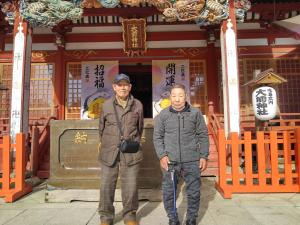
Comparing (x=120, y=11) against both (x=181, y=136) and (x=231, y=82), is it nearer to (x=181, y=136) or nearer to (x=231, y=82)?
(x=231, y=82)

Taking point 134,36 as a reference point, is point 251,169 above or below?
below

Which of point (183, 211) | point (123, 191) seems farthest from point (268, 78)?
point (123, 191)

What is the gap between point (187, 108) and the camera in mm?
3428

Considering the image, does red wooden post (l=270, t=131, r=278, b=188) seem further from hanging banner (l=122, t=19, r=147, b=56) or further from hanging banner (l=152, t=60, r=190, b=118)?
hanging banner (l=122, t=19, r=147, b=56)

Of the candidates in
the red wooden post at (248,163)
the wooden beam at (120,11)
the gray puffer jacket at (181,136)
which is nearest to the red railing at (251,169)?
the red wooden post at (248,163)

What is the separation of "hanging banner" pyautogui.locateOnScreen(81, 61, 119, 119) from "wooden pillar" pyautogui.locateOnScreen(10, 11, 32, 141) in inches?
121

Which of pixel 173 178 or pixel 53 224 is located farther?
pixel 53 224

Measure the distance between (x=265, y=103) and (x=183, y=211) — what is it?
2966 mm

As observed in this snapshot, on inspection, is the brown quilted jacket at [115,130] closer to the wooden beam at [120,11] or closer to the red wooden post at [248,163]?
the red wooden post at [248,163]

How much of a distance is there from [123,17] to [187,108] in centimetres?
598

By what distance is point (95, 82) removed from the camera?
966 centimetres

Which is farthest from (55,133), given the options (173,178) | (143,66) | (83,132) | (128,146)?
(143,66)

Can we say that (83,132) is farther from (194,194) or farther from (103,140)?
(194,194)

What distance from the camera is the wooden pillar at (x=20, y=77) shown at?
243 inches
